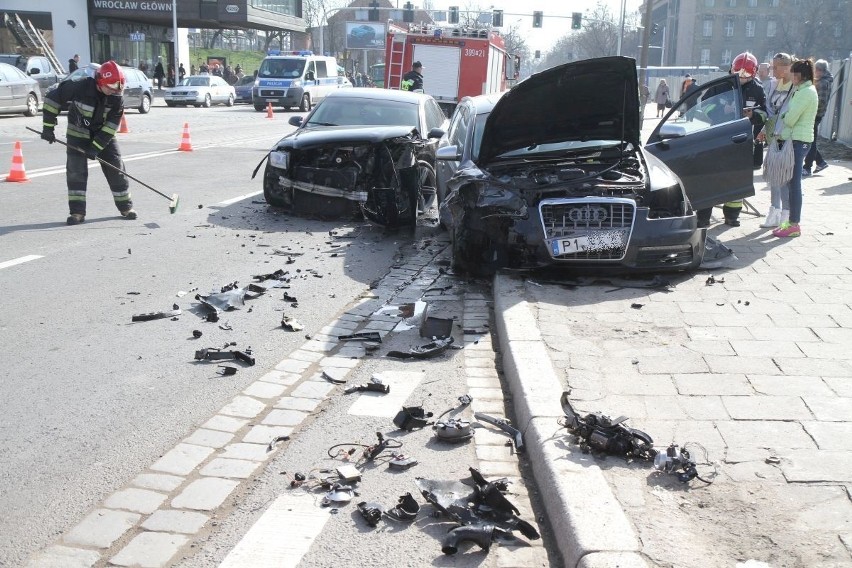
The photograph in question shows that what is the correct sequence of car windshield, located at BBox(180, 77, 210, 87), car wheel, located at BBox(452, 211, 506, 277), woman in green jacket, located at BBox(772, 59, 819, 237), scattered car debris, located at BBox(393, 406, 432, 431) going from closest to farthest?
scattered car debris, located at BBox(393, 406, 432, 431), car wheel, located at BBox(452, 211, 506, 277), woman in green jacket, located at BBox(772, 59, 819, 237), car windshield, located at BBox(180, 77, 210, 87)

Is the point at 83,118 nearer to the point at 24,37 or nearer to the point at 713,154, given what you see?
the point at 713,154

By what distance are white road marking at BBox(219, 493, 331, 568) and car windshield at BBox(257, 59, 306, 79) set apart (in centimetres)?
3573

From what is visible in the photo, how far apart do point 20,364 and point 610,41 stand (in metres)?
88.2

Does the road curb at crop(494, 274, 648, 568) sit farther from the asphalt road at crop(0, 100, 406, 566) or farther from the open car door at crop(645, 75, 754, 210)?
the open car door at crop(645, 75, 754, 210)

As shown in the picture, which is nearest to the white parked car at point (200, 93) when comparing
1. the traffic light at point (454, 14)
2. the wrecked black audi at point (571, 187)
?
the traffic light at point (454, 14)

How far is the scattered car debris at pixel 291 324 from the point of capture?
6.43 meters

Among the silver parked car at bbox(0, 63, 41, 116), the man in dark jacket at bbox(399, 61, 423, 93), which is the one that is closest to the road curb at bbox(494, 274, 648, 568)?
the man in dark jacket at bbox(399, 61, 423, 93)

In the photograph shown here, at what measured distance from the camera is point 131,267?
8078 mm

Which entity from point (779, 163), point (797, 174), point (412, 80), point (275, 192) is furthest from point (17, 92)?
point (797, 174)

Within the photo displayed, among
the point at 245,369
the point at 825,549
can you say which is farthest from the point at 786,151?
the point at 825,549

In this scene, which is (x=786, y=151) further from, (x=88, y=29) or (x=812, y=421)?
(x=88, y=29)

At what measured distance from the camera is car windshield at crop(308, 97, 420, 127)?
464 inches

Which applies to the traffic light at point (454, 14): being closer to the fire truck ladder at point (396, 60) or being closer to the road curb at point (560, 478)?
the fire truck ladder at point (396, 60)

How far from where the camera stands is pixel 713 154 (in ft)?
29.7
